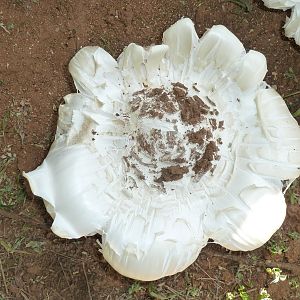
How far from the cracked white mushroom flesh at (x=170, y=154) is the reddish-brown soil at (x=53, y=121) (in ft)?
0.52

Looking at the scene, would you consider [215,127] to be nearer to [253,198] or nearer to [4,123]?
[253,198]

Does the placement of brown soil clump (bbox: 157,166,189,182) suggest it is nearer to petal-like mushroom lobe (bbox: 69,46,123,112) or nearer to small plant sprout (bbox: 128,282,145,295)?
petal-like mushroom lobe (bbox: 69,46,123,112)

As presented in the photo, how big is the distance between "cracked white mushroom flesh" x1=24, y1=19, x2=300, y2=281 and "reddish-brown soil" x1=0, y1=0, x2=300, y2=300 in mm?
158

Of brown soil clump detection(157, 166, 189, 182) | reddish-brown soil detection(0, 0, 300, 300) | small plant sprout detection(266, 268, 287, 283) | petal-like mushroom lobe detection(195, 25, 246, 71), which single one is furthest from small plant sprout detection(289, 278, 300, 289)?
petal-like mushroom lobe detection(195, 25, 246, 71)

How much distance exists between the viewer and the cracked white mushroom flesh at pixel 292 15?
1.77 metres

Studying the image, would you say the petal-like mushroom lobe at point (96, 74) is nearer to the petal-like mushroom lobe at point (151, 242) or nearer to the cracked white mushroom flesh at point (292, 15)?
the petal-like mushroom lobe at point (151, 242)

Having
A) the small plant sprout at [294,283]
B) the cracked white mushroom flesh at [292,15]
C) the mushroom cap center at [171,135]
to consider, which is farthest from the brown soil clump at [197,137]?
the small plant sprout at [294,283]

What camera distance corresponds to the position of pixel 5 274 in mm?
1734

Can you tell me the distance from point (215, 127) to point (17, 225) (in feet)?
2.07

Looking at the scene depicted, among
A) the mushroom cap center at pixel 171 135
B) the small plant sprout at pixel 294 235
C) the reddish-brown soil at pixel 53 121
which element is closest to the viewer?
the mushroom cap center at pixel 171 135

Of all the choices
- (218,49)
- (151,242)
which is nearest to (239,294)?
(151,242)

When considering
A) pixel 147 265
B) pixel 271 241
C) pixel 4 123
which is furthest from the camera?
pixel 271 241

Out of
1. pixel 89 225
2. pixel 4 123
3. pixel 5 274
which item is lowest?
pixel 5 274

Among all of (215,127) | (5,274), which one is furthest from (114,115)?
(5,274)
